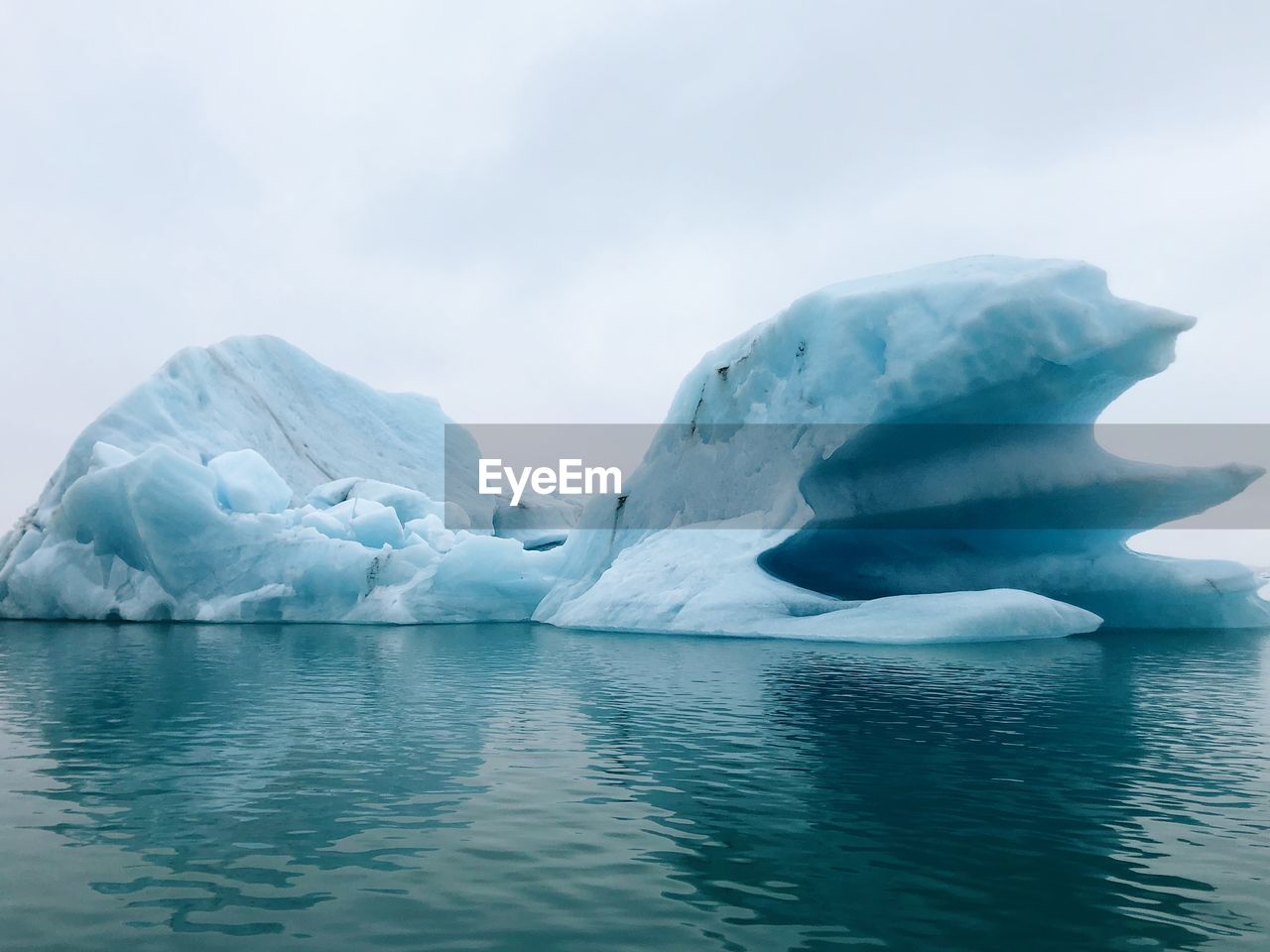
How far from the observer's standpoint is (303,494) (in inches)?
1432

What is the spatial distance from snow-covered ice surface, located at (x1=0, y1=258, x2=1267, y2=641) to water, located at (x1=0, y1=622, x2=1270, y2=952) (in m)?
7.59

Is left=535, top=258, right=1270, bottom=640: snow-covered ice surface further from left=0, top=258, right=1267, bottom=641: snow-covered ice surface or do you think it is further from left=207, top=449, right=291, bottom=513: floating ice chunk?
left=207, top=449, right=291, bottom=513: floating ice chunk

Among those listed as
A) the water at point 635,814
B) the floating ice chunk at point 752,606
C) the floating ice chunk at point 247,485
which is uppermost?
the floating ice chunk at point 247,485

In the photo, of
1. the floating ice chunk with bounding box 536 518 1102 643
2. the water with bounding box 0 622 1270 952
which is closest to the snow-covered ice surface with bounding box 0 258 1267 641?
the floating ice chunk with bounding box 536 518 1102 643

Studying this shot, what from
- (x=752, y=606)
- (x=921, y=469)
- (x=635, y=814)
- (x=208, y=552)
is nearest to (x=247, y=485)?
A: (x=208, y=552)

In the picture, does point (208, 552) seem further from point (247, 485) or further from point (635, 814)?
point (635, 814)

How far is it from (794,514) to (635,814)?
14.0 metres

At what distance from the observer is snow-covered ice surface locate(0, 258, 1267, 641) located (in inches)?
699

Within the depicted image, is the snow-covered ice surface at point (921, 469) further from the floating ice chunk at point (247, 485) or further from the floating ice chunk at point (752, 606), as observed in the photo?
the floating ice chunk at point (247, 485)

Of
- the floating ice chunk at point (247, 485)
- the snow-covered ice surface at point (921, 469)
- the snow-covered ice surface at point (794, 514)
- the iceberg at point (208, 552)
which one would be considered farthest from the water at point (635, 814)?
the floating ice chunk at point (247, 485)

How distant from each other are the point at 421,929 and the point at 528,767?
3005 mm

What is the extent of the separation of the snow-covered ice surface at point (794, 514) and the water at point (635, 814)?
7.59 meters

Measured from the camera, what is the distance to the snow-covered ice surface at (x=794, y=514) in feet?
58.2

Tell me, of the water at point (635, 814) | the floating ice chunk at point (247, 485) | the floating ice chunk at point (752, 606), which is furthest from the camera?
the floating ice chunk at point (247, 485)
